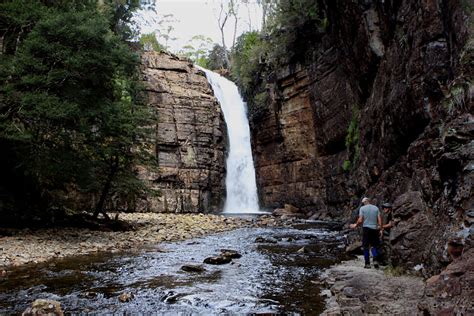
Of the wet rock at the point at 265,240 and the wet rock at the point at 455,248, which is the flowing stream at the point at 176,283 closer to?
the wet rock at the point at 265,240

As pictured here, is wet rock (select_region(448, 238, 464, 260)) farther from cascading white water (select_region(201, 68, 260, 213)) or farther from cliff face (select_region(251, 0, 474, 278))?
cascading white water (select_region(201, 68, 260, 213))

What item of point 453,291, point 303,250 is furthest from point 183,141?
point 453,291

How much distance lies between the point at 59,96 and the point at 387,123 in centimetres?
1117

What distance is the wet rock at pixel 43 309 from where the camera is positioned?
515 centimetres

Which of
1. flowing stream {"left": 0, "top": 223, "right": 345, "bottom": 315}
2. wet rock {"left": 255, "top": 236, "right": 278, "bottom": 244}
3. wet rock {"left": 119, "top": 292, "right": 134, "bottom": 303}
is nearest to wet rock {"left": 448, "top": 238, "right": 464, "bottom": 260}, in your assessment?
flowing stream {"left": 0, "top": 223, "right": 345, "bottom": 315}

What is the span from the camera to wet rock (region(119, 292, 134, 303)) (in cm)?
667

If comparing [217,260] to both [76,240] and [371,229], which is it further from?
[76,240]

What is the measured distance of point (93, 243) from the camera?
12.7 metres

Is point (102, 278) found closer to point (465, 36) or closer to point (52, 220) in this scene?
point (52, 220)

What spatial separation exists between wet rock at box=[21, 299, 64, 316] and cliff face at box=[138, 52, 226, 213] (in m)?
21.6

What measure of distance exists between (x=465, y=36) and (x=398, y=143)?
3944 mm

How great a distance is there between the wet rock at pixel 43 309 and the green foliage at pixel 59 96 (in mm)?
7887

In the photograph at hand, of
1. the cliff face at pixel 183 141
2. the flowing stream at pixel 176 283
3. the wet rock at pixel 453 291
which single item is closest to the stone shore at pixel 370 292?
the flowing stream at pixel 176 283

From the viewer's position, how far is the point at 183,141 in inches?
1172
